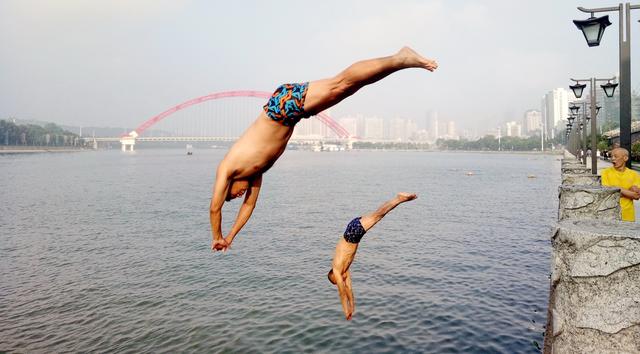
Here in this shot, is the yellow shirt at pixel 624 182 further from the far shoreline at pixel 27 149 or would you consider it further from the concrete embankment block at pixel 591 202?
the far shoreline at pixel 27 149

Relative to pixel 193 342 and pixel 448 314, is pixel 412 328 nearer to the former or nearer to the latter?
pixel 448 314

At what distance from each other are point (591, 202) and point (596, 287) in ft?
14.6

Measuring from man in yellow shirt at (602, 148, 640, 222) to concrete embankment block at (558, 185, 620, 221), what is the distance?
9.5 inches

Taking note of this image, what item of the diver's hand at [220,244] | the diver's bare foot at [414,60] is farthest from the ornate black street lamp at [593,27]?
the diver's hand at [220,244]

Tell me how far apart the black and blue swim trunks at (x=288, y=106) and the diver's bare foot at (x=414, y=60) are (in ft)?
2.68

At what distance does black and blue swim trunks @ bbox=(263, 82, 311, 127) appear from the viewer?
3670 mm

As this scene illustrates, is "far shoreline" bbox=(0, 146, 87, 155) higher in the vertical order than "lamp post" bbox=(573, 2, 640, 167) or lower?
higher

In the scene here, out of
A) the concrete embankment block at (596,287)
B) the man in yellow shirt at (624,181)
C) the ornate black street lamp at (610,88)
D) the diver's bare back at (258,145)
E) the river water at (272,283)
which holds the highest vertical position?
the ornate black street lamp at (610,88)

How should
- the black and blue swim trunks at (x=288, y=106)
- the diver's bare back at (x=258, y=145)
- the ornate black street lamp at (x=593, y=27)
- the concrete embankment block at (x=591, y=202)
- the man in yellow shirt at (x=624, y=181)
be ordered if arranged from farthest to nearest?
the ornate black street lamp at (x=593, y=27)
the man in yellow shirt at (x=624, y=181)
the concrete embankment block at (x=591, y=202)
the diver's bare back at (x=258, y=145)
the black and blue swim trunks at (x=288, y=106)

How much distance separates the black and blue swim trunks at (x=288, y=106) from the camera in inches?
144

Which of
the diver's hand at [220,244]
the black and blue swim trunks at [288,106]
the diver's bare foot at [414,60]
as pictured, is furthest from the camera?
the diver's hand at [220,244]

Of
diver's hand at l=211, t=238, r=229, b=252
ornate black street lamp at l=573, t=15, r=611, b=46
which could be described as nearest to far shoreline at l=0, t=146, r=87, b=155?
ornate black street lamp at l=573, t=15, r=611, b=46

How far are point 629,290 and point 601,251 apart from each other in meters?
0.43

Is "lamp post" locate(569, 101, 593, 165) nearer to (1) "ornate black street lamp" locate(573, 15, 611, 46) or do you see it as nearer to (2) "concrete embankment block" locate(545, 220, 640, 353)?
(1) "ornate black street lamp" locate(573, 15, 611, 46)
